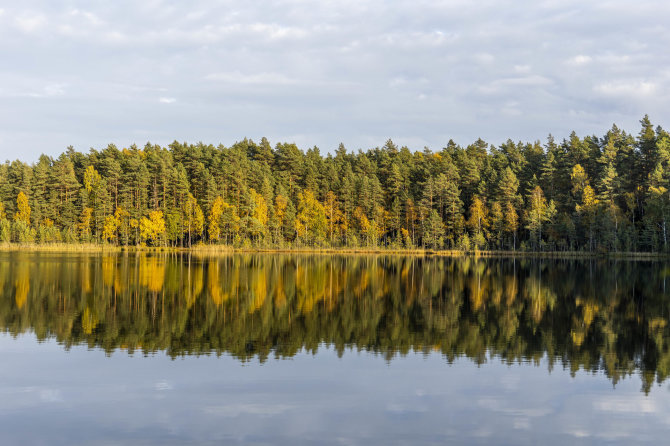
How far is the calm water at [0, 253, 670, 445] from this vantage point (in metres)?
12.1

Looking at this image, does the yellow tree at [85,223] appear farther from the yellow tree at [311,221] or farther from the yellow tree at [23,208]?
the yellow tree at [311,221]

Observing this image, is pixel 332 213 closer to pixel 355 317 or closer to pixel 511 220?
pixel 511 220

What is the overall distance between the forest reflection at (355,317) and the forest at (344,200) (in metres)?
54.0

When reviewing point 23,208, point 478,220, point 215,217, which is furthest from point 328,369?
point 23,208

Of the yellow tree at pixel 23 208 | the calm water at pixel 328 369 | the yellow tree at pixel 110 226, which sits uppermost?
the yellow tree at pixel 23 208

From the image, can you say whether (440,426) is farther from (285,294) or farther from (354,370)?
(285,294)

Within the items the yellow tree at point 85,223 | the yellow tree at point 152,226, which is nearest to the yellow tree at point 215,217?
the yellow tree at point 152,226

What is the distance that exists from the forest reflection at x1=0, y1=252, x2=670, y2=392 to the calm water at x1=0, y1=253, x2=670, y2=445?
11 centimetres

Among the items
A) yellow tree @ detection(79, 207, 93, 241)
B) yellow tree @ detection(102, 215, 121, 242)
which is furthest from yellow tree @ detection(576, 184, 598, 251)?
yellow tree @ detection(79, 207, 93, 241)

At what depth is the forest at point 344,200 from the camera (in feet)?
308

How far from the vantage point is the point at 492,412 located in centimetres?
1323

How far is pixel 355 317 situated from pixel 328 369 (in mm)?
8965

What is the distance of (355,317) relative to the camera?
84.2 feet

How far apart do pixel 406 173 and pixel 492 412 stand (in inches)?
4312
